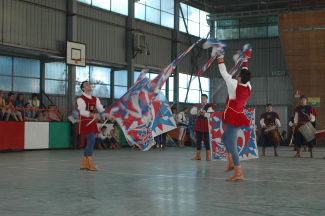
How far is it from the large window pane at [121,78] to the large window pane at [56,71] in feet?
14.7

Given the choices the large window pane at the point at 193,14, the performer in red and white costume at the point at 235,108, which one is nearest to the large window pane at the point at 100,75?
the large window pane at the point at 193,14

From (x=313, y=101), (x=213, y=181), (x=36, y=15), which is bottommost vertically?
(x=213, y=181)

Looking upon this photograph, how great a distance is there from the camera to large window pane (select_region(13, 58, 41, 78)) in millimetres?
27719

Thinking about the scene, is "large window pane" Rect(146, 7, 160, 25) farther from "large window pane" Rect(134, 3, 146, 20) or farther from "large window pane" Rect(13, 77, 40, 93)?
"large window pane" Rect(13, 77, 40, 93)

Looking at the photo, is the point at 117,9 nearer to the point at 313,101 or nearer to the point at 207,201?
the point at 313,101

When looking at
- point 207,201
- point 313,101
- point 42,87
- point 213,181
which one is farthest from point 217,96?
point 207,201

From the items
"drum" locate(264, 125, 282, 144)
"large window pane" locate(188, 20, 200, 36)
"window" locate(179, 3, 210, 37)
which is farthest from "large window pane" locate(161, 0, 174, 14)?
"drum" locate(264, 125, 282, 144)

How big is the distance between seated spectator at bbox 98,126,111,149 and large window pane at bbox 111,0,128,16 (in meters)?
8.83

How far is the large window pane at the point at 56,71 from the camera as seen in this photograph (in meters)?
29.3

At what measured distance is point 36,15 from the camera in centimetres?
2603

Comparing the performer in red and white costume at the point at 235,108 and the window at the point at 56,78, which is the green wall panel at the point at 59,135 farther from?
the performer in red and white costume at the point at 235,108

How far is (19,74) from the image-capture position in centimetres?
2783

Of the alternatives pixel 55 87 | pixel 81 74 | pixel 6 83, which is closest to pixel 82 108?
pixel 6 83

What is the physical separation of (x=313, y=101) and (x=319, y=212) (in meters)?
27.9
